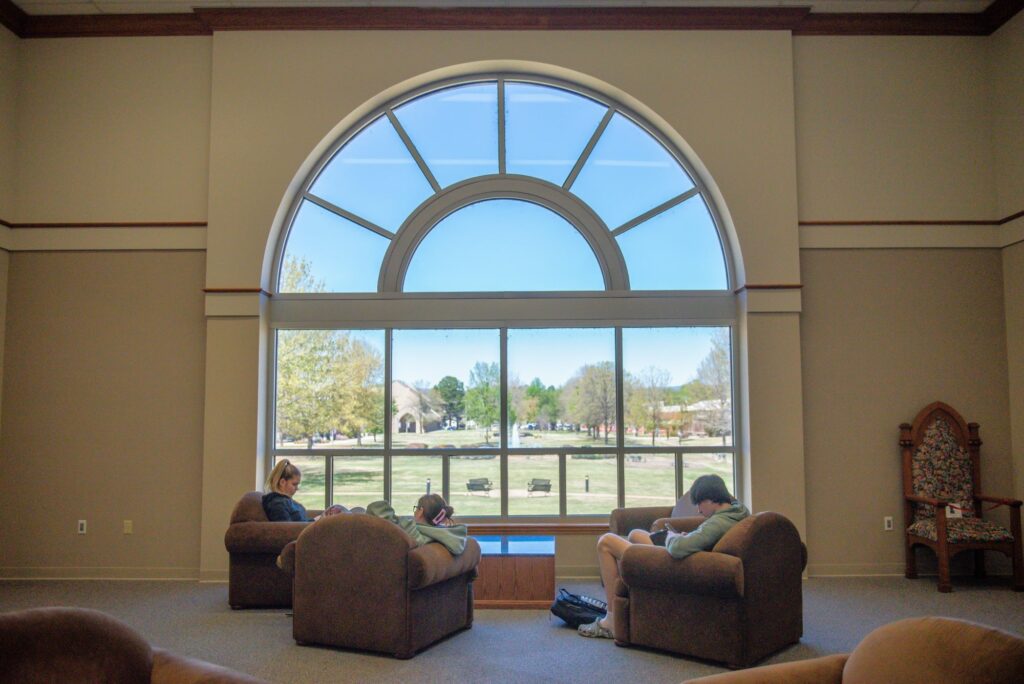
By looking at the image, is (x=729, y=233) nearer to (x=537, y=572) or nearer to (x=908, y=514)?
(x=908, y=514)

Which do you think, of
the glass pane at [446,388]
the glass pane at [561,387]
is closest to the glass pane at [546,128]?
the glass pane at [561,387]

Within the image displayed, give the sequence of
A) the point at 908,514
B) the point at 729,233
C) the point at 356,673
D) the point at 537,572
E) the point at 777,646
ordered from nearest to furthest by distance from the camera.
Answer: the point at 356,673
the point at 777,646
the point at 537,572
the point at 908,514
the point at 729,233

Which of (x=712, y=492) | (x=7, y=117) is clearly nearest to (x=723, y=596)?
(x=712, y=492)

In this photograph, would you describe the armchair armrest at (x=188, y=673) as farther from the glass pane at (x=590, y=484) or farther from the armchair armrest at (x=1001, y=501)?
the armchair armrest at (x=1001, y=501)

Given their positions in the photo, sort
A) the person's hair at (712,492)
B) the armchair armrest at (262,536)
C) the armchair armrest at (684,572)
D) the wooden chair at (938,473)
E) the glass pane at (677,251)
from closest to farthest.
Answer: the armchair armrest at (684,572)
the person's hair at (712,492)
the armchair armrest at (262,536)
the wooden chair at (938,473)
the glass pane at (677,251)

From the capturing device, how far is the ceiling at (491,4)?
6.78 meters

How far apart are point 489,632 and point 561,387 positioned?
8.43 feet

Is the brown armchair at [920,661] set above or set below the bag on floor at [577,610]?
above

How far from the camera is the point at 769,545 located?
4270 millimetres

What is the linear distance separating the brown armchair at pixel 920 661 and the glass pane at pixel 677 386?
15.0ft

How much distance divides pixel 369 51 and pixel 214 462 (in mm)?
3952

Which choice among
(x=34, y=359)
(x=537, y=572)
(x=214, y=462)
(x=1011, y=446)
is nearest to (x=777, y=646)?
(x=537, y=572)

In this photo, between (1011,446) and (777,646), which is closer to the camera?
(777,646)

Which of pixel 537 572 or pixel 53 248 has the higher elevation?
pixel 53 248
